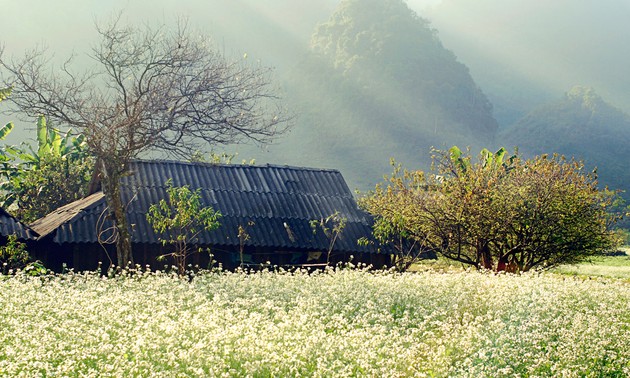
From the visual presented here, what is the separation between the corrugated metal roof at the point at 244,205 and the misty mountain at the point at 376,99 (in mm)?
53053

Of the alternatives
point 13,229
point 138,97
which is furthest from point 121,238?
point 13,229

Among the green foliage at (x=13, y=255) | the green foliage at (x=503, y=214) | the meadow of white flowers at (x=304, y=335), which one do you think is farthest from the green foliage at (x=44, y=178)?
the meadow of white flowers at (x=304, y=335)

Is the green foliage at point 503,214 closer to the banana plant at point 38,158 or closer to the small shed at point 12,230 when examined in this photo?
the small shed at point 12,230

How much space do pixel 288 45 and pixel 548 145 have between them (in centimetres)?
4066

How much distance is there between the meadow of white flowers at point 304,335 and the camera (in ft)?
26.2

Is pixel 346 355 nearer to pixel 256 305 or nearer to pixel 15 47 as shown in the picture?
pixel 256 305

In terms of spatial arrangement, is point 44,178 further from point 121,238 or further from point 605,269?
point 605,269

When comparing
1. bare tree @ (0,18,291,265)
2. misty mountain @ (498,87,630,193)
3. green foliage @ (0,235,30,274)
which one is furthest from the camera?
misty mountain @ (498,87,630,193)

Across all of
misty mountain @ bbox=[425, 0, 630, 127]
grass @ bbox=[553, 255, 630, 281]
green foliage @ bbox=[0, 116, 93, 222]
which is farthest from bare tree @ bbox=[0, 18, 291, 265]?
misty mountain @ bbox=[425, 0, 630, 127]

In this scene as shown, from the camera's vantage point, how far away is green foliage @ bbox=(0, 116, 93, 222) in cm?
3189

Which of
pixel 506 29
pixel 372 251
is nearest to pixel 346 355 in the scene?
pixel 372 251

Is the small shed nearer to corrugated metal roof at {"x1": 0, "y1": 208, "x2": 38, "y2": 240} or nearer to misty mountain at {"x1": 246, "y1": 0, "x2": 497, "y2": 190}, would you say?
corrugated metal roof at {"x1": 0, "y1": 208, "x2": 38, "y2": 240}

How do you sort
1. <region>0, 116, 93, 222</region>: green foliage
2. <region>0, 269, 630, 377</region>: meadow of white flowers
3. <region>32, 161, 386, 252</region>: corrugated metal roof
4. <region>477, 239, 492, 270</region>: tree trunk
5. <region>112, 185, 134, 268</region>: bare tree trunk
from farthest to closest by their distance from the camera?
<region>0, 116, 93, 222</region>: green foliage, <region>477, 239, 492, 270</region>: tree trunk, <region>32, 161, 386, 252</region>: corrugated metal roof, <region>112, 185, 134, 268</region>: bare tree trunk, <region>0, 269, 630, 377</region>: meadow of white flowers

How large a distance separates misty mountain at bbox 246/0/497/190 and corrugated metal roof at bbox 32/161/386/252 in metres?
53.1
